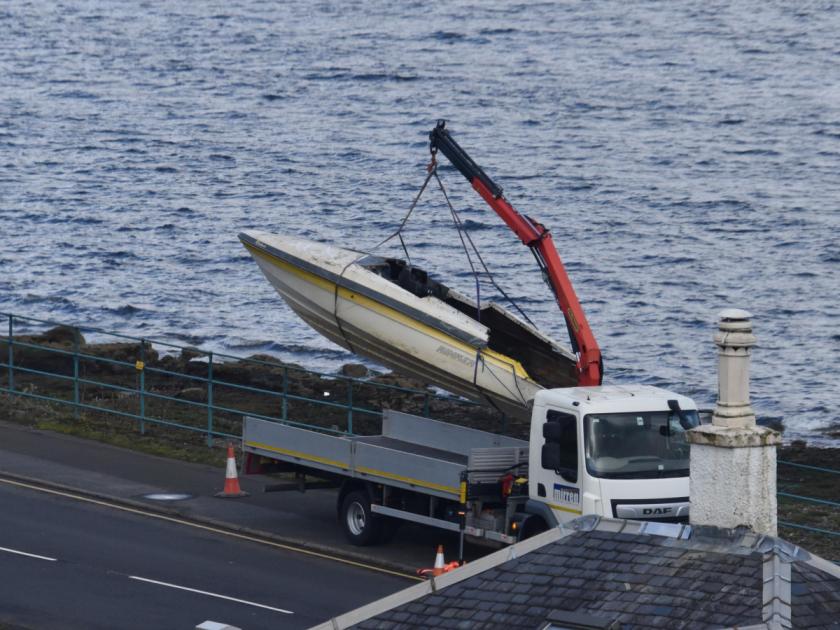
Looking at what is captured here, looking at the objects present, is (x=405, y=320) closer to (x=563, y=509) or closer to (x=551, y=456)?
(x=551, y=456)

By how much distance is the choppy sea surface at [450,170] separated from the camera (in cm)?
5469

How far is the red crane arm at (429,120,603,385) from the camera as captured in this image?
76.3 feet

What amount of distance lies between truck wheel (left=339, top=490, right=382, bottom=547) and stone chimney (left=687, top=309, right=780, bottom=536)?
10227mm


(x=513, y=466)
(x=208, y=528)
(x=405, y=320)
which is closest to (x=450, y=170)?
(x=405, y=320)

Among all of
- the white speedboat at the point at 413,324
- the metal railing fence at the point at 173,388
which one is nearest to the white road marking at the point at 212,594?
the white speedboat at the point at 413,324

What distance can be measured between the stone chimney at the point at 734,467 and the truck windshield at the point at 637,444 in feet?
22.8

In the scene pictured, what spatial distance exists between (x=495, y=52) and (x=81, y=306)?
40.5 m

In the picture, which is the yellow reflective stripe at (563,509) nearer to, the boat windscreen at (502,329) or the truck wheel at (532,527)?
the truck wheel at (532,527)

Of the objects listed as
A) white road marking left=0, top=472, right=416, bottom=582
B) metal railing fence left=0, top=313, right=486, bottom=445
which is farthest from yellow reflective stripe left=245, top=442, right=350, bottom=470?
metal railing fence left=0, top=313, right=486, bottom=445

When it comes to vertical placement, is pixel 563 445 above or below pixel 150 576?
above

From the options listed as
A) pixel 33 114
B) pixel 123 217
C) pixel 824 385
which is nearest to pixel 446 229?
pixel 123 217

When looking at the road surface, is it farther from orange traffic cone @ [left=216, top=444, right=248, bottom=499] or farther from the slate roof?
the slate roof

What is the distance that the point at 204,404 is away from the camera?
91.9ft

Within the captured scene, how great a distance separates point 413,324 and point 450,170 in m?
53.8
